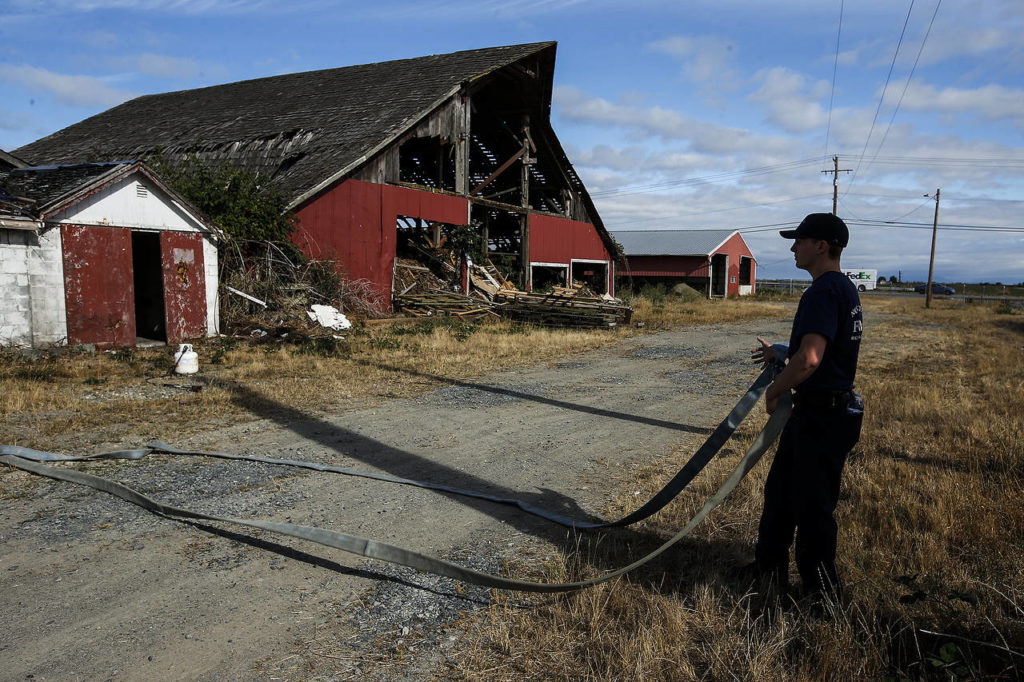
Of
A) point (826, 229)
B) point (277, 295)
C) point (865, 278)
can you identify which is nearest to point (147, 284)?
point (277, 295)

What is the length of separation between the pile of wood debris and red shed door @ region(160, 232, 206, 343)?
21.0ft

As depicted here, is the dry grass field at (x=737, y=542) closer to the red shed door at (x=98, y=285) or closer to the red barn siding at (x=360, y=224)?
the red shed door at (x=98, y=285)

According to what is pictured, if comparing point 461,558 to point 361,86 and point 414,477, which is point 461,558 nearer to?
point 414,477

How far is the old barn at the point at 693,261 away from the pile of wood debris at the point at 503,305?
22.6 metres

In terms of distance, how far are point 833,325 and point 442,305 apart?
55.6ft

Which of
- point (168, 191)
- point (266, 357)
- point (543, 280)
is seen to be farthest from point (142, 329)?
point (543, 280)

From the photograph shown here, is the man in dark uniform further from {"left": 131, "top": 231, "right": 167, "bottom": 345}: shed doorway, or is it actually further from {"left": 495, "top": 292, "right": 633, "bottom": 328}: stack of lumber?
{"left": 495, "top": 292, "right": 633, "bottom": 328}: stack of lumber

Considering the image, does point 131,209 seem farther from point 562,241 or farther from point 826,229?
point 562,241

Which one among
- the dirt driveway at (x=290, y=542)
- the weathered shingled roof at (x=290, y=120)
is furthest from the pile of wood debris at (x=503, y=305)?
the dirt driveway at (x=290, y=542)

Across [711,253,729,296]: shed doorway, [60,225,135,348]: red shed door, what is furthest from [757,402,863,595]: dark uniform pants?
[711,253,729,296]: shed doorway

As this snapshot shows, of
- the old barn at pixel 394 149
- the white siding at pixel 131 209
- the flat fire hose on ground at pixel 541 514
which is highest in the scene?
the old barn at pixel 394 149

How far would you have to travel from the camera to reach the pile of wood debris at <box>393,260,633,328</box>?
62.6 ft

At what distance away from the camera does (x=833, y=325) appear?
3.16m

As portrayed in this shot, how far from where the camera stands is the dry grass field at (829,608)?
9.61 ft
